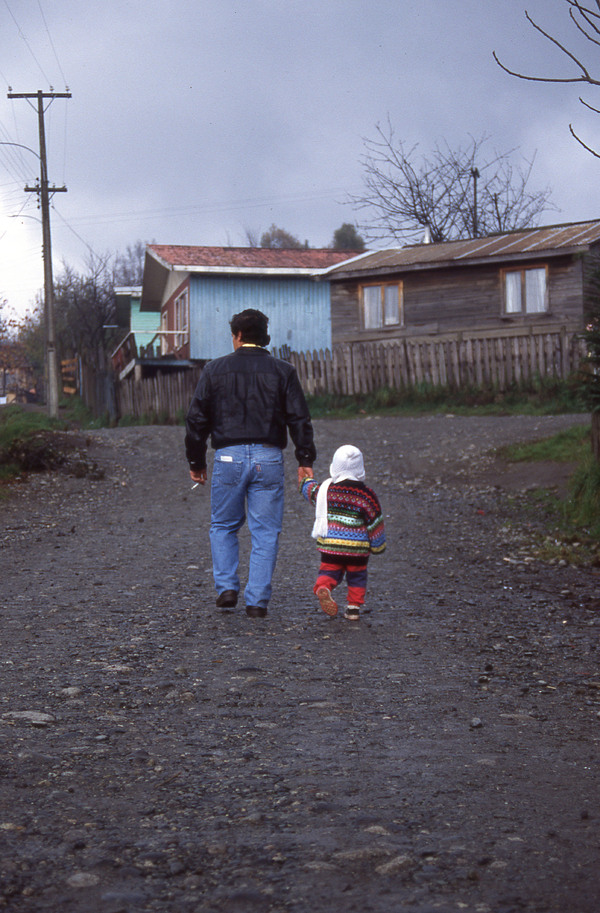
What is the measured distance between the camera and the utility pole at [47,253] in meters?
29.1

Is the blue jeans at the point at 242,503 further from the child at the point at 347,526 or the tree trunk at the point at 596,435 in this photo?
the tree trunk at the point at 596,435

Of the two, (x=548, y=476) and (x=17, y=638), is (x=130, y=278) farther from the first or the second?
(x=17, y=638)

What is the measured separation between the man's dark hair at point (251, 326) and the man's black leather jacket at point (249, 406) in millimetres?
104

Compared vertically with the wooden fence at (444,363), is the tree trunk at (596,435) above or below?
below

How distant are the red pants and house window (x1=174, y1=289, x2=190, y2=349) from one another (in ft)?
92.3

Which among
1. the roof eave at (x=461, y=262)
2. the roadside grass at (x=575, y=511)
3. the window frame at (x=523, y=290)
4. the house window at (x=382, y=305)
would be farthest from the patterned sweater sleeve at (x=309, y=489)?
the house window at (x=382, y=305)

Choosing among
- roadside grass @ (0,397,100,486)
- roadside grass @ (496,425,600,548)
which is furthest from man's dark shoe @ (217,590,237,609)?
roadside grass @ (0,397,100,486)

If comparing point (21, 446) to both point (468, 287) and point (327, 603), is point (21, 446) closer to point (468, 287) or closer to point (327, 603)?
point (327, 603)

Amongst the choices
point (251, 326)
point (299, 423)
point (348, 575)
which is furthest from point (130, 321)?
point (348, 575)

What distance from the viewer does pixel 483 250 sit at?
97.5 feet

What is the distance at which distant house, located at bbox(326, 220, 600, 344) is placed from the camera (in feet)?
92.4

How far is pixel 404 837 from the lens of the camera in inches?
112

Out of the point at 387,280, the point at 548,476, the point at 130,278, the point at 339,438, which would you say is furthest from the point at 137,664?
the point at 130,278

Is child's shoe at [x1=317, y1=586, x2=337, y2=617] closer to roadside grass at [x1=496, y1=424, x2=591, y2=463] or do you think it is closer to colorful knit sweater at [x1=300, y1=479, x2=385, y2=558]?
colorful knit sweater at [x1=300, y1=479, x2=385, y2=558]
